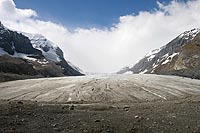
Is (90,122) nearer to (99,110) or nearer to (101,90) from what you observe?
(99,110)

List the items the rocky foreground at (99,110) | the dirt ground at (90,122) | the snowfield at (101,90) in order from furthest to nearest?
the snowfield at (101,90) < the rocky foreground at (99,110) < the dirt ground at (90,122)

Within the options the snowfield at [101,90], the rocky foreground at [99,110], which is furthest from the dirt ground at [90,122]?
the snowfield at [101,90]

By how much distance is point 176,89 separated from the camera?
119 feet

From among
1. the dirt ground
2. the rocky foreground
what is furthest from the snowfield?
the dirt ground

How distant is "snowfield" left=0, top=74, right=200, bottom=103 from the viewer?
105 ft

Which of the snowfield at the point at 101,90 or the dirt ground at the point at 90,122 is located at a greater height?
the snowfield at the point at 101,90

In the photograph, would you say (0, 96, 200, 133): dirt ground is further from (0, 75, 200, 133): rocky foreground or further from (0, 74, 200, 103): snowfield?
(0, 74, 200, 103): snowfield

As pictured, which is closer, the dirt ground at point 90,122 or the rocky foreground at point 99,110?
the dirt ground at point 90,122

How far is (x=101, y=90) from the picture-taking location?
112 ft

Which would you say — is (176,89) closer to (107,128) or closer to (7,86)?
(7,86)

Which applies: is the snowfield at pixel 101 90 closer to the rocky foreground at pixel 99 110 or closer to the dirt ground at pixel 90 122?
the rocky foreground at pixel 99 110

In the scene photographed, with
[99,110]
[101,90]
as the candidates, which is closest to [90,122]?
[99,110]

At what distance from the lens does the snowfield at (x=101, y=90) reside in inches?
1255

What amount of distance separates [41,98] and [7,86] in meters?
9.67
